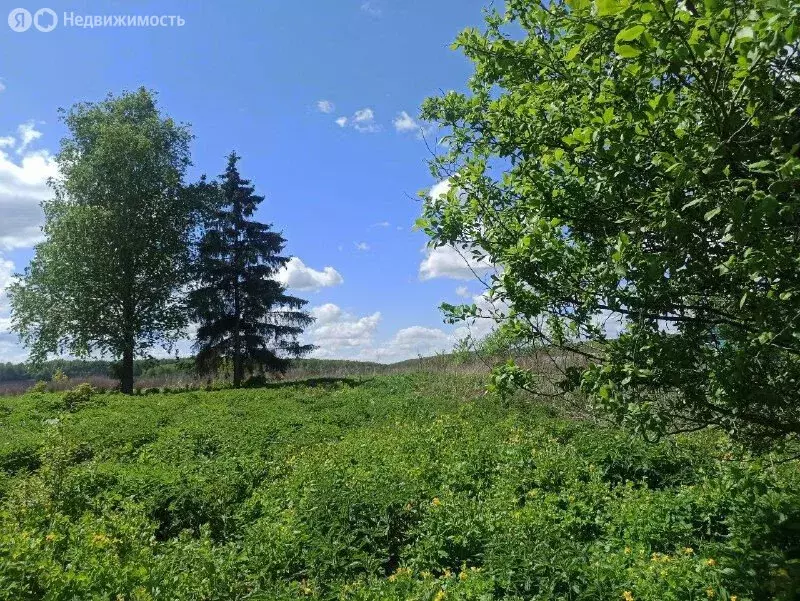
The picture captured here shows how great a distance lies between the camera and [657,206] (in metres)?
2.64

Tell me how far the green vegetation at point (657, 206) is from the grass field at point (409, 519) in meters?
0.82

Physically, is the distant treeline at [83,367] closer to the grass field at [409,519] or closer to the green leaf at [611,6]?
the grass field at [409,519]

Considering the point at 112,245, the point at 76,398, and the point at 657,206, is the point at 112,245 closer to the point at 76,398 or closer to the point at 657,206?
the point at 76,398

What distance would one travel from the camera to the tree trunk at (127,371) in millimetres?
25625

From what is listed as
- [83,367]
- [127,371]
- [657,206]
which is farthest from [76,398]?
[657,206]

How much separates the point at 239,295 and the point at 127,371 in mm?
6115

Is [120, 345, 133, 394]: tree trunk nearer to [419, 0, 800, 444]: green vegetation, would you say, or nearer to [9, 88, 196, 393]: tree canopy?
[9, 88, 196, 393]: tree canopy

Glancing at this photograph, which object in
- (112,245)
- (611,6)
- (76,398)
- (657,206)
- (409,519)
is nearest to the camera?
(611,6)

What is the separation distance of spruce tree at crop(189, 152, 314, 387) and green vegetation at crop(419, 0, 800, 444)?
24.6 metres

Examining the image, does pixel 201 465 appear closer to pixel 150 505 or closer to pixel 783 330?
pixel 150 505

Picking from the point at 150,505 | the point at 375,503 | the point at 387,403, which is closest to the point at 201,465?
the point at 150,505

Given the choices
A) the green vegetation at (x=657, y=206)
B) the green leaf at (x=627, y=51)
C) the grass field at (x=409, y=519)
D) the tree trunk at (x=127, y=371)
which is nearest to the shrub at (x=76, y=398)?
the tree trunk at (x=127, y=371)

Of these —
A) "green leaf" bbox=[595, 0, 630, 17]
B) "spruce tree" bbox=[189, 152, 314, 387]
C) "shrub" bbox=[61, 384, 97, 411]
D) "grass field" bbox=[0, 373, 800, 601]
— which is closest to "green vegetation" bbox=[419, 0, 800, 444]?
"green leaf" bbox=[595, 0, 630, 17]

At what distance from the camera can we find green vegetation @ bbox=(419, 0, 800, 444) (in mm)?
2148
